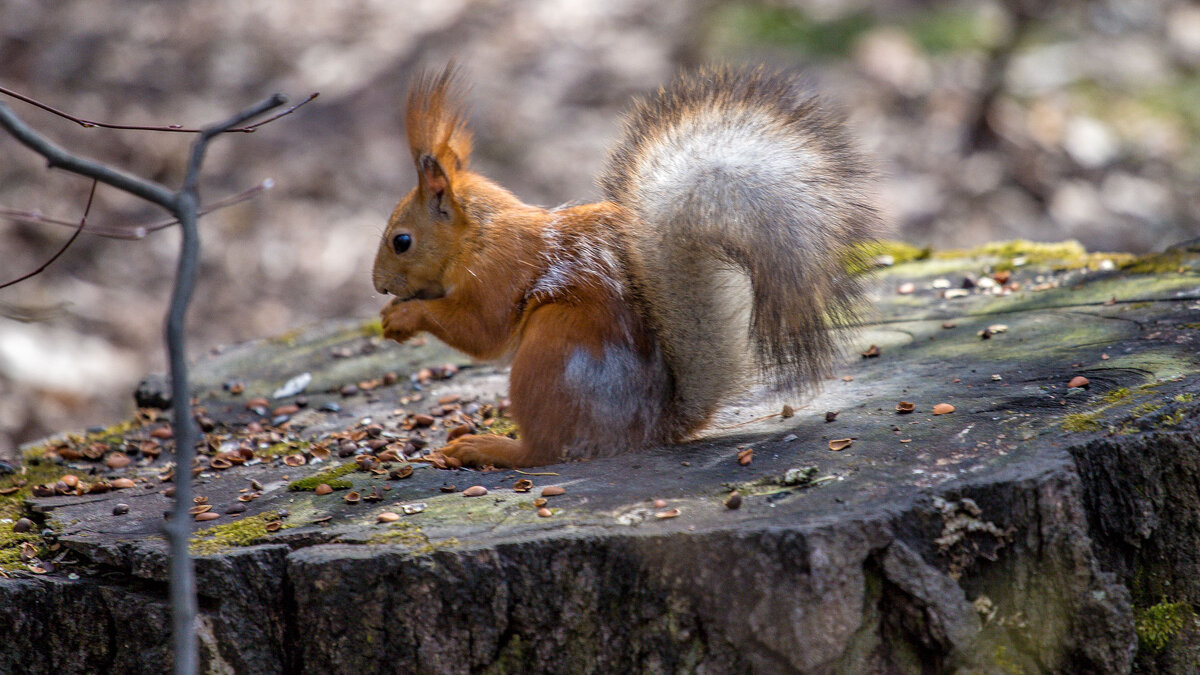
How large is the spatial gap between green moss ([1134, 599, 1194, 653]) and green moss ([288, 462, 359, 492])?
1352mm

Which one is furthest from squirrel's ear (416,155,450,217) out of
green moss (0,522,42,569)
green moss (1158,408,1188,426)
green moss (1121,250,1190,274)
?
green moss (1121,250,1190,274)

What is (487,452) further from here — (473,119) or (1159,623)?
(473,119)

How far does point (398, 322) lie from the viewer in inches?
89.7

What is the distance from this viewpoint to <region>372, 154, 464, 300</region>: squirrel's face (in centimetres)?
228

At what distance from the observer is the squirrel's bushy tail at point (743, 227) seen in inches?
69.3

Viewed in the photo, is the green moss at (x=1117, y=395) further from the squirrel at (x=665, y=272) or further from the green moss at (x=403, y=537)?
the green moss at (x=403, y=537)

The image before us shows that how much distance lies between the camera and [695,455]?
187cm

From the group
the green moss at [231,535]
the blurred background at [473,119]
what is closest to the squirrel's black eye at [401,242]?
the green moss at [231,535]

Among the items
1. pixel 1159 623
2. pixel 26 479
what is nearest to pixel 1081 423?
pixel 1159 623

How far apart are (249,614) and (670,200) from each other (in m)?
0.98

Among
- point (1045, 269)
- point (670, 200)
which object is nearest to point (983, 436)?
point (670, 200)

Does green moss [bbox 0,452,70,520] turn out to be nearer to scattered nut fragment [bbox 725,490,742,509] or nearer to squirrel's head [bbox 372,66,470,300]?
squirrel's head [bbox 372,66,470,300]

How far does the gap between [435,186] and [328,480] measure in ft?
2.33

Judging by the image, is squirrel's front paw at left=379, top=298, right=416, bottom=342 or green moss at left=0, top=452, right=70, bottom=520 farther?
squirrel's front paw at left=379, top=298, right=416, bottom=342
